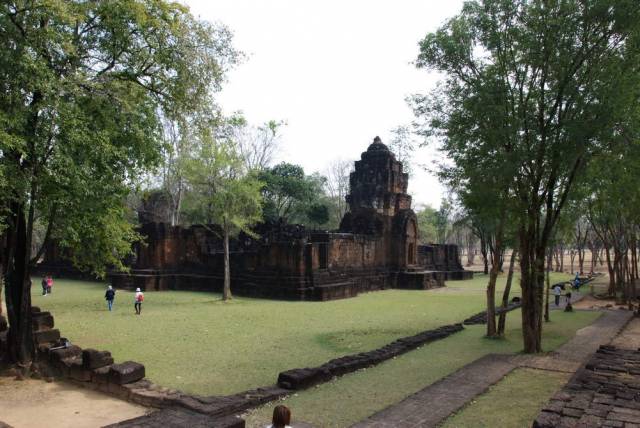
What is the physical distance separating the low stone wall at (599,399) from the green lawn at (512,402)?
1.81 feet

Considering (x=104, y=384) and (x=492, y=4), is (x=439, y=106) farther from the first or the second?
(x=104, y=384)

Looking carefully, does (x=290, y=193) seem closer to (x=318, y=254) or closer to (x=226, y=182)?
(x=318, y=254)

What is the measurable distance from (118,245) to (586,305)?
66.3 ft

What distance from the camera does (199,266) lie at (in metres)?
27.9

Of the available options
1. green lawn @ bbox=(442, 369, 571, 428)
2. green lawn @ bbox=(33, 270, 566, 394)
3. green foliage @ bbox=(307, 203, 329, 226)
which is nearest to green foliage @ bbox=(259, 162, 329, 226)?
green foliage @ bbox=(307, 203, 329, 226)

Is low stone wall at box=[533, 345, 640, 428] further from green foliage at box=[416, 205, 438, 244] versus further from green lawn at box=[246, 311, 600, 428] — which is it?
green foliage at box=[416, 205, 438, 244]

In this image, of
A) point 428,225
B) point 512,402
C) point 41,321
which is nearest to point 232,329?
point 41,321

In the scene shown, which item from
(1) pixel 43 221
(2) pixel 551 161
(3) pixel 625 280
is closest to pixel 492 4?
(2) pixel 551 161

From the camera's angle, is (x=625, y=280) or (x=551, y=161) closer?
(x=551, y=161)

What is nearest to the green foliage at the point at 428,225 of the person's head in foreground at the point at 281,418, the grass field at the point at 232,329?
the grass field at the point at 232,329

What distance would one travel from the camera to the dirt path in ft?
23.1

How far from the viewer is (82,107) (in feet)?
30.6

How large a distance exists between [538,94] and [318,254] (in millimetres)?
14925

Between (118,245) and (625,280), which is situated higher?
(118,245)
